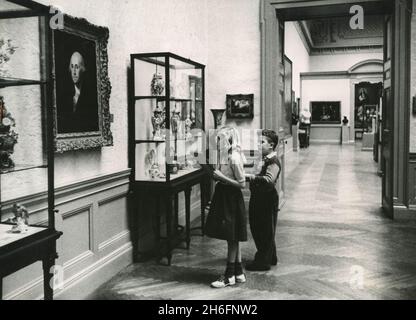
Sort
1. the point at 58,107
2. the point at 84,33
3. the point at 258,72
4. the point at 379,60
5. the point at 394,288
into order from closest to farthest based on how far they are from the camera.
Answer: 1. the point at 58,107
2. the point at 84,33
3. the point at 394,288
4. the point at 258,72
5. the point at 379,60

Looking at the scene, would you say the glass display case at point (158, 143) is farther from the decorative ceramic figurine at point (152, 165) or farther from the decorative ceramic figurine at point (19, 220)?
the decorative ceramic figurine at point (19, 220)

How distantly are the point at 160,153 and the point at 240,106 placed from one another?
2.38m

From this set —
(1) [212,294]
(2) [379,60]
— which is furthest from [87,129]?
(2) [379,60]

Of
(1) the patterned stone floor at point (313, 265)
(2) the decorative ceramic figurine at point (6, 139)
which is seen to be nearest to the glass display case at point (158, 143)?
(1) the patterned stone floor at point (313, 265)

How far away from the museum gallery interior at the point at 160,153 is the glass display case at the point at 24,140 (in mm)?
12

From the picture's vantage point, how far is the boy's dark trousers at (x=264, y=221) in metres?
4.82

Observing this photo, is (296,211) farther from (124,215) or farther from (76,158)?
(76,158)

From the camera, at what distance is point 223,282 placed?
4.43 meters

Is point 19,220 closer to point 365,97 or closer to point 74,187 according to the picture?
point 74,187

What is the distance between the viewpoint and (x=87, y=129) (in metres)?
4.22

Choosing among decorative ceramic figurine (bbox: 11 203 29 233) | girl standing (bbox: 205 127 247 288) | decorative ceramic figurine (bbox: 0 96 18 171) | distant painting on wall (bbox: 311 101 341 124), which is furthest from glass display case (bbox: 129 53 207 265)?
distant painting on wall (bbox: 311 101 341 124)

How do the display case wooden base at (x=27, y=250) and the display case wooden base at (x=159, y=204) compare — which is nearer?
the display case wooden base at (x=27, y=250)

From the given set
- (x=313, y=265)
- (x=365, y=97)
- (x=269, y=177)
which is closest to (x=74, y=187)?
(x=269, y=177)

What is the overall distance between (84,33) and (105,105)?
0.68m
